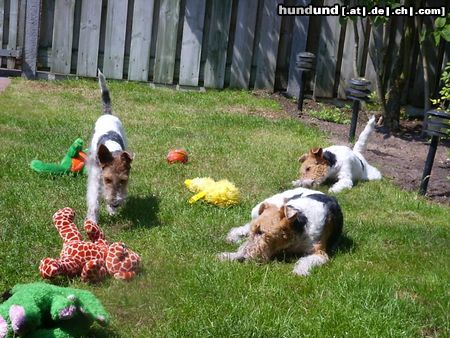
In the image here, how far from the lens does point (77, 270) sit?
4.20 metres

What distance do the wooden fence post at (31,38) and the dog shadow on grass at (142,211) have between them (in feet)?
19.7

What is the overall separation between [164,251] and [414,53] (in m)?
7.97

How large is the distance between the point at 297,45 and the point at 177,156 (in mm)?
4963

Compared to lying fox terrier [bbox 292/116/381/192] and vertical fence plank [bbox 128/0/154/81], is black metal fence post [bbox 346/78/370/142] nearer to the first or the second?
lying fox terrier [bbox 292/116/381/192]

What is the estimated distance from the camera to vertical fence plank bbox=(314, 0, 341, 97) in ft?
37.2

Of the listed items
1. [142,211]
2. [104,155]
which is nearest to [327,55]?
[142,211]

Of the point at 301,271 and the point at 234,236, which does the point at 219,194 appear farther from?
the point at 301,271

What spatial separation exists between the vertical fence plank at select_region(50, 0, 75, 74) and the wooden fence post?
1.09 feet

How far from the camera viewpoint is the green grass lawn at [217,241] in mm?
3875

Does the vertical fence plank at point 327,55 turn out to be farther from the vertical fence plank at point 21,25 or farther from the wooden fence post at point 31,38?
the vertical fence plank at point 21,25

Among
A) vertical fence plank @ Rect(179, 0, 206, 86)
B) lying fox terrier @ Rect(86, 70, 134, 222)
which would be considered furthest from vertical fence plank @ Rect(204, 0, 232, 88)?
lying fox terrier @ Rect(86, 70, 134, 222)

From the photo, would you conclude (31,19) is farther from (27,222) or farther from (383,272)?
(383,272)

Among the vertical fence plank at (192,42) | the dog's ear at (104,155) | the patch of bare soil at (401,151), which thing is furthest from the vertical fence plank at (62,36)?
the dog's ear at (104,155)

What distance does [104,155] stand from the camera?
5.48 metres
